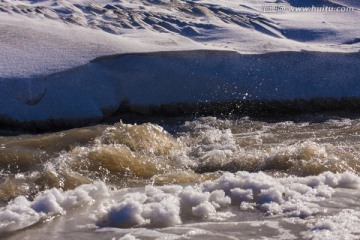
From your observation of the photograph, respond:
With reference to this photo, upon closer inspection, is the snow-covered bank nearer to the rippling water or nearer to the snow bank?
the rippling water

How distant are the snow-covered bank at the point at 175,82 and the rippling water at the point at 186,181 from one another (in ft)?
1.82

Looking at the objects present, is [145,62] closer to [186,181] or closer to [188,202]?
[186,181]

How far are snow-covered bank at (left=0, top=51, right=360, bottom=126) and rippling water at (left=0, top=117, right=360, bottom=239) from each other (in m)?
0.55

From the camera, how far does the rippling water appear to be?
4828mm

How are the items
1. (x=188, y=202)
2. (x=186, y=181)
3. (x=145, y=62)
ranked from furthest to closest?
(x=145, y=62), (x=186, y=181), (x=188, y=202)

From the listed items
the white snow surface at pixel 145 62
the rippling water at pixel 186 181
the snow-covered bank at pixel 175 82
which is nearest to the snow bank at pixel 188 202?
the rippling water at pixel 186 181

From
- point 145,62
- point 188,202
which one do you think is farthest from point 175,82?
point 188,202

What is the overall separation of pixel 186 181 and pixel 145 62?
3139mm

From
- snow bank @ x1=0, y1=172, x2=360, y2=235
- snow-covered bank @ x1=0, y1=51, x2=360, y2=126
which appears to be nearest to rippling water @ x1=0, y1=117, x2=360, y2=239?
snow bank @ x1=0, y1=172, x2=360, y2=235

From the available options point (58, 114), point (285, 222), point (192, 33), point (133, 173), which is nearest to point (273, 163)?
point (133, 173)

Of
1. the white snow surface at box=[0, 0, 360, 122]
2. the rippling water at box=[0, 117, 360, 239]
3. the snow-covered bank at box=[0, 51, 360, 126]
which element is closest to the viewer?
the rippling water at box=[0, 117, 360, 239]

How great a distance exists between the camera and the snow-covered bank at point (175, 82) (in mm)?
8195

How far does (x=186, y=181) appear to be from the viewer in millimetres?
6164

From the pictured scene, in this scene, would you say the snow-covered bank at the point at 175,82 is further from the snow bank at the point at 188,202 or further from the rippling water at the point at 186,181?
the snow bank at the point at 188,202
